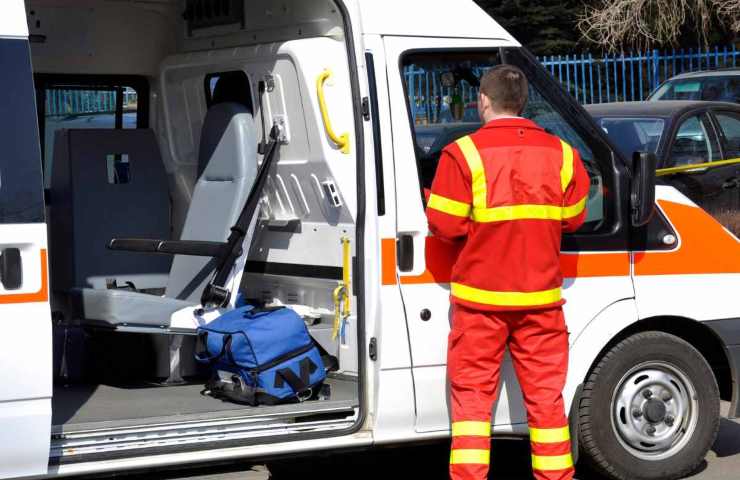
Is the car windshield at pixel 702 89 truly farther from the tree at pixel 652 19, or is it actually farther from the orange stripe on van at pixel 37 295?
the orange stripe on van at pixel 37 295

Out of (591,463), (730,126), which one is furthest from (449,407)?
(730,126)

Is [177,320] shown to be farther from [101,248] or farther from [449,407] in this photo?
[449,407]

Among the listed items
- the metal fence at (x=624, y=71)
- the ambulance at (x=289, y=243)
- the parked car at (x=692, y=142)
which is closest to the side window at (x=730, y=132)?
the parked car at (x=692, y=142)

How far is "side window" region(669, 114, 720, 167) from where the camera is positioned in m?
10.6

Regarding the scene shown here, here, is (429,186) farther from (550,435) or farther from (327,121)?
(550,435)

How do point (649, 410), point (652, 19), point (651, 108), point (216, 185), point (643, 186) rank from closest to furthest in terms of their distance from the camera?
point (643, 186)
point (649, 410)
point (216, 185)
point (651, 108)
point (652, 19)

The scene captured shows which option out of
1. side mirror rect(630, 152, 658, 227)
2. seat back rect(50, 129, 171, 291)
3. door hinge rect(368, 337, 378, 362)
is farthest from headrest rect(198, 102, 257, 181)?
side mirror rect(630, 152, 658, 227)

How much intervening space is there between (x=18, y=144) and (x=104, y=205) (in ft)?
7.41

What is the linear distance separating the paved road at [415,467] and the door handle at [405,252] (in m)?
1.37

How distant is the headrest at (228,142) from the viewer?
6391 millimetres

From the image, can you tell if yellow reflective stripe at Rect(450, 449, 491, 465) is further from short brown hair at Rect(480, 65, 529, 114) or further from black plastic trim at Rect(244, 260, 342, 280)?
short brown hair at Rect(480, 65, 529, 114)

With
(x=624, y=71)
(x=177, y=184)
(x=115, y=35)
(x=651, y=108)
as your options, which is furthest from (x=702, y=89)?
(x=115, y=35)

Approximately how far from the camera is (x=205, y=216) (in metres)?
6.62

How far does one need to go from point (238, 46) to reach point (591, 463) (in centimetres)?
262
